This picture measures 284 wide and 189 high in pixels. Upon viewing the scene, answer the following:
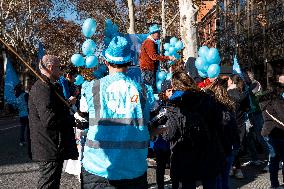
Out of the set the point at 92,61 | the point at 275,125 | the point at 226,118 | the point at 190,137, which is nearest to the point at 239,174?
the point at 275,125

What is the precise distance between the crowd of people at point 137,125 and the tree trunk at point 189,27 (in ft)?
7.18

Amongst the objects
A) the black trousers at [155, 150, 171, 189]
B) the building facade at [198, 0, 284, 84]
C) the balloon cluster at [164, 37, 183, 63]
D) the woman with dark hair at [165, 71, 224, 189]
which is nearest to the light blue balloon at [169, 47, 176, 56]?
the balloon cluster at [164, 37, 183, 63]

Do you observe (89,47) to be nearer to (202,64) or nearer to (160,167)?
(202,64)

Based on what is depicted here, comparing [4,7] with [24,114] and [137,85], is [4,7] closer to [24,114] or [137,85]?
[24,114]

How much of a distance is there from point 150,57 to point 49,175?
3825mm

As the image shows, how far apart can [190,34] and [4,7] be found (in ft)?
84.4

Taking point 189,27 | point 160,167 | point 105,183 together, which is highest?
point 189,27

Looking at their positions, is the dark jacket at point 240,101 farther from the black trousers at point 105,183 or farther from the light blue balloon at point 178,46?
the black trousers at point 105,183

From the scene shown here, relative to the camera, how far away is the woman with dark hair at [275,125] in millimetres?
6801

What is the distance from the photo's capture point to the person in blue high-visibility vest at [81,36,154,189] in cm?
337

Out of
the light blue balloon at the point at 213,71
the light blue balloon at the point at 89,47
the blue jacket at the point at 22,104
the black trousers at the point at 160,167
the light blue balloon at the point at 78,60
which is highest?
the light blue balloon at the point at 89,47

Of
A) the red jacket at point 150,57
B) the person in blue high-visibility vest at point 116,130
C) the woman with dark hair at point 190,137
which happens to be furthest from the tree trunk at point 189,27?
the person in blue high-visibility vest at point 116,130

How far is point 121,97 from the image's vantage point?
340 cm

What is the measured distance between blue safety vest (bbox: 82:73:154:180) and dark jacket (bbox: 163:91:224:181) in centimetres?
122
